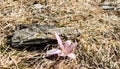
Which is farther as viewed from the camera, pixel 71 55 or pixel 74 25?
pixel 74 25

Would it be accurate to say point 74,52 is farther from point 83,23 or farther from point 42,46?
point 83,23

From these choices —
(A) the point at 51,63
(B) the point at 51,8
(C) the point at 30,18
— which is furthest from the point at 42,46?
(B) the point at 51,8

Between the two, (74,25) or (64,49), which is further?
(74,25)

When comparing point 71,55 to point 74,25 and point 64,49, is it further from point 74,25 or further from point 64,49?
point 74,25

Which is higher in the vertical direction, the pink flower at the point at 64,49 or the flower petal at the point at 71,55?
the pink flower at the point at 64,49

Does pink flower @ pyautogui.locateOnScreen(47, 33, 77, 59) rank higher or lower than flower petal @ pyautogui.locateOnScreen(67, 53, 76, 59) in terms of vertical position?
higher

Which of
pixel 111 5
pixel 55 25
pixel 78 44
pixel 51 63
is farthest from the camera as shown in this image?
pixel 111 5

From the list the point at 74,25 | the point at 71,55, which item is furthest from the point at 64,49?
the point at 74,25

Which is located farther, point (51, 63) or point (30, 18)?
point (30, 18)
